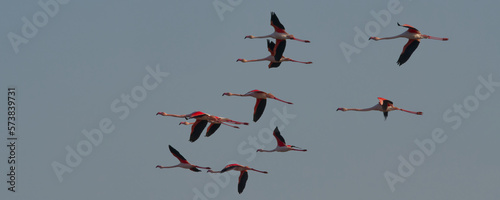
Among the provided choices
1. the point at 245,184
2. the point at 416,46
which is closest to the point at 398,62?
the point at 416,46

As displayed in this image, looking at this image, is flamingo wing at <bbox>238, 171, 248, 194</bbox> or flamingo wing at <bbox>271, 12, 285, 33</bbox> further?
flamingo wing at <bbox>238, 171, 248, 194</bbox>

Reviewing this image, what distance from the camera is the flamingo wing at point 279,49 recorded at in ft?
184

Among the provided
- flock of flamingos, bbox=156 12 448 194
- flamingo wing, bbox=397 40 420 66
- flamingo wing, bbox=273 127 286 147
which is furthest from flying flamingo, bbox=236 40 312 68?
flamingo wing, bbox=397 40 420 66

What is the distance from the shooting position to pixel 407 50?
175 feet

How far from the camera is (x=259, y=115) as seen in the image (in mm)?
56188

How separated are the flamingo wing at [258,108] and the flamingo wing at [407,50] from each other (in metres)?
6.60

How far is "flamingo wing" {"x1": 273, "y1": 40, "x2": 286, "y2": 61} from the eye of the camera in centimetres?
5606

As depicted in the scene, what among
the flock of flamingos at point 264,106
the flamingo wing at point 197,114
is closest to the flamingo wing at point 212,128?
the flock of flamingos at point 264,106

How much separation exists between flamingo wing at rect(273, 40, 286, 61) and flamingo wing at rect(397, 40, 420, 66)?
5417 mm

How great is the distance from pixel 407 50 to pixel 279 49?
5775 mm

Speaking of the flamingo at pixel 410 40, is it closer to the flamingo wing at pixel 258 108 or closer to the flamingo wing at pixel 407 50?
the flamingo wing at pixel 407 50

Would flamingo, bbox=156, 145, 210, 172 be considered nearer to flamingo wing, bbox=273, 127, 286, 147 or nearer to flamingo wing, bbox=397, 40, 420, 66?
flamingo wing, bbox=273, 127, 286, 147

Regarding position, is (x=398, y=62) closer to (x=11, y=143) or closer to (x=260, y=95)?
(x=260, y=95)

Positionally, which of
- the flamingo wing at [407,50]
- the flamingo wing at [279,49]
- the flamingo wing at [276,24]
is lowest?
the flamingo wing at [407,50]
